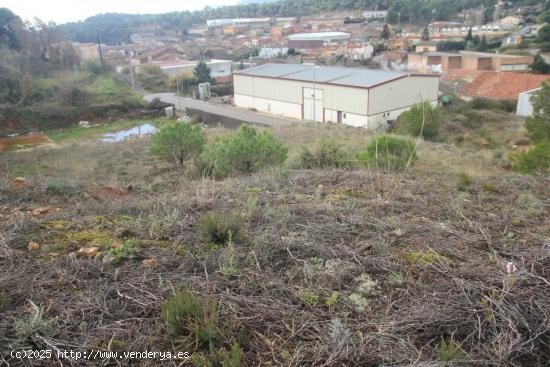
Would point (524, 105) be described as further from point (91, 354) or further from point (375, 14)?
point (375, 14)

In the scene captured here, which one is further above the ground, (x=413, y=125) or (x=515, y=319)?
(x=515, y=319)

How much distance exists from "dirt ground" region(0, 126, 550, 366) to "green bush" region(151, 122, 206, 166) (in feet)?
27.3

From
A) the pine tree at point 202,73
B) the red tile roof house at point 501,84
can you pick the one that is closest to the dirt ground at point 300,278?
the red tile roof house at point 501,84

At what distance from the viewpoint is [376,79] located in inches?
1221

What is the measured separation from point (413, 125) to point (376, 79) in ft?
29.6

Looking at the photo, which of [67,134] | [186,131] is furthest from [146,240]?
[67,134]

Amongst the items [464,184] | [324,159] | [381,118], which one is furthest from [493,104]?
[464,184]

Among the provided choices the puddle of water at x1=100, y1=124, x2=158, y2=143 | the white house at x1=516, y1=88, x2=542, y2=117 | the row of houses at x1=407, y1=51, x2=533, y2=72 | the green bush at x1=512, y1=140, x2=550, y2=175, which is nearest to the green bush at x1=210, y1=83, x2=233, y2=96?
the puddle of water at x1=100, y1=124, x2=158, y2=143

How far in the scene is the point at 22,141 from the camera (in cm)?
2902

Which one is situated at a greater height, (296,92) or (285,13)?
(285,13)

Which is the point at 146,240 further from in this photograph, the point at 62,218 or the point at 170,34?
the point at 170,34

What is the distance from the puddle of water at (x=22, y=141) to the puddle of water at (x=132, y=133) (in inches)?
149

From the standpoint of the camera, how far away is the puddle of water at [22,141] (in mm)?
27016

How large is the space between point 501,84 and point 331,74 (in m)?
16.2
